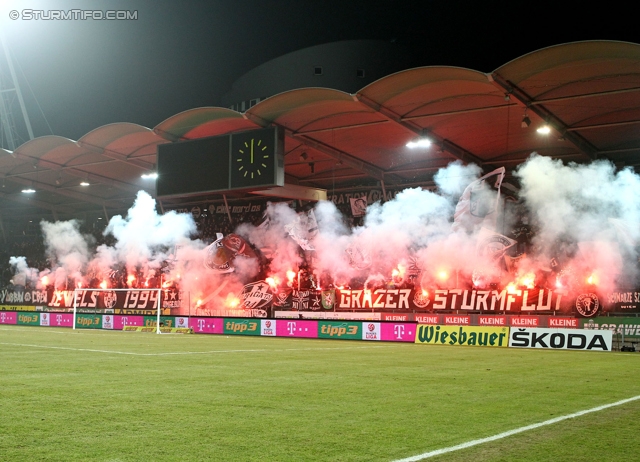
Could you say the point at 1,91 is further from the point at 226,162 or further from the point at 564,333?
the point at 564,333

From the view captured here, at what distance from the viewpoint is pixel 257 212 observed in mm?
44844

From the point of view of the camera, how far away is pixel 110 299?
48375mm

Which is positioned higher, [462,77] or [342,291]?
[462,77]

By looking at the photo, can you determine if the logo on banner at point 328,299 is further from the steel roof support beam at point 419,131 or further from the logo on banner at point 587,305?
the logo on banner at point 587,305

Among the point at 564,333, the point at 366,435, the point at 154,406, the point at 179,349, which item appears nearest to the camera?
the point at 366,435

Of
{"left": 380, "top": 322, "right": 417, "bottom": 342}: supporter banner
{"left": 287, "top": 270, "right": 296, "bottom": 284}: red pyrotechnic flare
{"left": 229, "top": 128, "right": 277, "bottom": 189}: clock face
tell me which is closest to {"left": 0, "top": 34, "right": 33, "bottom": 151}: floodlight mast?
{"left": 287, "top": 270, "right": 296, "bottom": 284}: red pyrotechnic flare

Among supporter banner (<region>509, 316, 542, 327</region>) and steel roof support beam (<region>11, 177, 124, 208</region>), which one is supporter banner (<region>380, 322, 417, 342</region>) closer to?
supporter banner (<region>509, 316, 542, 327</region>)

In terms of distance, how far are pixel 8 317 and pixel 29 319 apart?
2130mm

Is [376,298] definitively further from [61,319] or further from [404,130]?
[61,319]

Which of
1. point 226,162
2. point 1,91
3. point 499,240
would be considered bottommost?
point 499,240

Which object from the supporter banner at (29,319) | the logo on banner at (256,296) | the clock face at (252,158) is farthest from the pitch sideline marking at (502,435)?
the supporter banner at (29,319)

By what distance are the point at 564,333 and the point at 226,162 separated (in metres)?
15.9

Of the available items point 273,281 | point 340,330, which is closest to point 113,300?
point 273,281

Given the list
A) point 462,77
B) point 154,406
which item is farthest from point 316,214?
point 154,406
